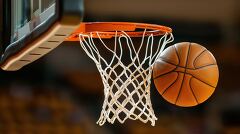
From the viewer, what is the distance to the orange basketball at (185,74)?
2.25 metres

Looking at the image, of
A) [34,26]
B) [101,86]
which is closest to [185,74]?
[34,26]

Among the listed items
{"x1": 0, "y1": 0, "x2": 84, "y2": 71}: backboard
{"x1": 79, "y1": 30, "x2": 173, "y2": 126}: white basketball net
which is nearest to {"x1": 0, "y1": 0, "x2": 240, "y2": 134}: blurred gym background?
{"x1": 79, "y1": 30, "x2": 173, "y2": 126}: white basketball net

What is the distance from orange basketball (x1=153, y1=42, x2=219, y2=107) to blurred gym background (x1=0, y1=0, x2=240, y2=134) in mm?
2664

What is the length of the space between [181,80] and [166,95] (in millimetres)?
120

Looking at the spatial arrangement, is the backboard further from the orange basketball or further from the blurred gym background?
the blurred gym background

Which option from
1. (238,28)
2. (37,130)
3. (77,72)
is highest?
(238,28)

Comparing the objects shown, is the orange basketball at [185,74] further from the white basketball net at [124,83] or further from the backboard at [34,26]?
the backboard at [34,26]

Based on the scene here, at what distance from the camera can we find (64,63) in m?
5.09

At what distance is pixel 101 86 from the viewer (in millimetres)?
5102

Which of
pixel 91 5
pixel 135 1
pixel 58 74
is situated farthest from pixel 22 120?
pixel 135 1

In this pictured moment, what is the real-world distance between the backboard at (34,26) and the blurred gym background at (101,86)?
2.65 metres

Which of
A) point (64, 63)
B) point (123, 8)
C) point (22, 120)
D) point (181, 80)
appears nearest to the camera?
point (181, 80)

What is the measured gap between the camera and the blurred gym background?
482 centimetres

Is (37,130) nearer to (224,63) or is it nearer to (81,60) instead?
(81,60)
